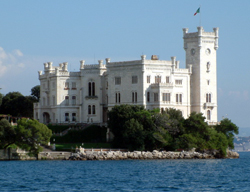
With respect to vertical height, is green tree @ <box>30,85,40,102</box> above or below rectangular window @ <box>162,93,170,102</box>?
above

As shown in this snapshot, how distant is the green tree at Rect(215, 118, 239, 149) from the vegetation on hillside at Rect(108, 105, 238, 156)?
2.92m

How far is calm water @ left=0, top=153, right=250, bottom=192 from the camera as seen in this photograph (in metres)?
67.3

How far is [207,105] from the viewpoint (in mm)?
112125

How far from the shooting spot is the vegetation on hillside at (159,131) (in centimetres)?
9769

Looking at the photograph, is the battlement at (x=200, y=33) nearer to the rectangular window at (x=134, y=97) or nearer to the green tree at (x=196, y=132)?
the rectangular window at (x=134, y=97)

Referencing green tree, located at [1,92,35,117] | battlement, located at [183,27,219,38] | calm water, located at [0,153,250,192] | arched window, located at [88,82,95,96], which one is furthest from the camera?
green tree, located at [1,92,35,117]

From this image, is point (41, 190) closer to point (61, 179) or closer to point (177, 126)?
point (61, 179)

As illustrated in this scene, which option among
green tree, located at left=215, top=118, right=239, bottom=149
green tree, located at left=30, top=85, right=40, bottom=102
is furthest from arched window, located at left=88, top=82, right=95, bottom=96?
green tree, located at left=30, top=85, right=40, bottom=102

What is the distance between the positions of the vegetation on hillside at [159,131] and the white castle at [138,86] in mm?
6317

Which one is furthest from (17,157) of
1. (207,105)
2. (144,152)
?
(207,105)

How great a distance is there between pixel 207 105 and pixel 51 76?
23681 mm

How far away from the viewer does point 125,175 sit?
A: 77.2 metres

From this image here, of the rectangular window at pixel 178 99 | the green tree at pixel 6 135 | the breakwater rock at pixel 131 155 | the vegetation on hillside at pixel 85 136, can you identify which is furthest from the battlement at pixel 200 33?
the green tree at pixel 6 135

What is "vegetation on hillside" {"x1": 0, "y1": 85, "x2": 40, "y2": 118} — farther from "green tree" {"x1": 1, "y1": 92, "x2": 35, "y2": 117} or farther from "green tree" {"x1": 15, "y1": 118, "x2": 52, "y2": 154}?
"green tree" {"x1": 15, "y1": 118, "x2": 52, "y2": 154}
